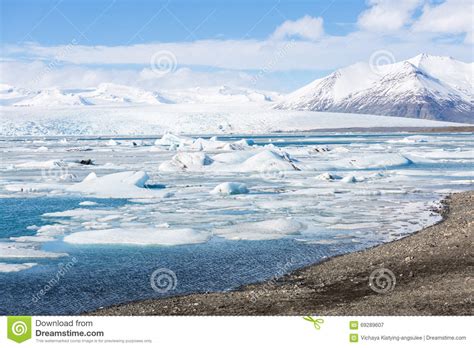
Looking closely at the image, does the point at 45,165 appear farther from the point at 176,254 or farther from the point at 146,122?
the point at 146,122

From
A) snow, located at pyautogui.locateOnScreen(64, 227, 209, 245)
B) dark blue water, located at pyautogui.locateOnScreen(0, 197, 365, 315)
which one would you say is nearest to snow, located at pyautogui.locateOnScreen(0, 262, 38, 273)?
dark blue water, located at pyautogui.locateOnScreen(0, 197, 365, 315)

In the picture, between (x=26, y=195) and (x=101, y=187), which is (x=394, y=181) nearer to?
(x=101, y=187)

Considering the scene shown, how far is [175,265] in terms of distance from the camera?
10.2 meters

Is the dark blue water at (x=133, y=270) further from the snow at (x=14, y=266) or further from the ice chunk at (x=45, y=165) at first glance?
the ice chunk at (x=45, y=165)

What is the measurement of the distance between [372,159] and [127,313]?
2636 centimetres

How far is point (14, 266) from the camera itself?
9.98 metres

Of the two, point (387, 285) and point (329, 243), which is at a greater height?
point (329, 243)

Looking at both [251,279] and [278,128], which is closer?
[251,279]

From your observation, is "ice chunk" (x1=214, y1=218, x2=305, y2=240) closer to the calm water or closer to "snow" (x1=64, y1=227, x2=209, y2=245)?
the calm water

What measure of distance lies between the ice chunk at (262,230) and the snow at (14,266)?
12.7 ft

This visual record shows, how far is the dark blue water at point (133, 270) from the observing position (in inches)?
330

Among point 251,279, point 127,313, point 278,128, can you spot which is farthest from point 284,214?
point 278,128

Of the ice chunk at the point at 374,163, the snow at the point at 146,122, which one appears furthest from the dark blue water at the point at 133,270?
the snow at the point at 146,122

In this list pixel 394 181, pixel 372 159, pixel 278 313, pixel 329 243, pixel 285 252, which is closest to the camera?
pixel 278 313
